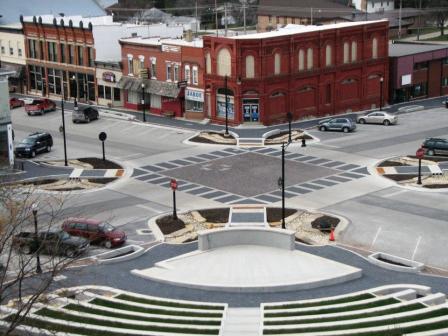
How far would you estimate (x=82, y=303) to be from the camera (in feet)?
109

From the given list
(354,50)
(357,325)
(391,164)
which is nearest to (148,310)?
(357,325)

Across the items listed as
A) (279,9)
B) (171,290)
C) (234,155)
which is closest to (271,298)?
(171,290)

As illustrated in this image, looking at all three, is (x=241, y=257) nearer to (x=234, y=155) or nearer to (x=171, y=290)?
(x=171, y=290)

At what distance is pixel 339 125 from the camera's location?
71000 mm

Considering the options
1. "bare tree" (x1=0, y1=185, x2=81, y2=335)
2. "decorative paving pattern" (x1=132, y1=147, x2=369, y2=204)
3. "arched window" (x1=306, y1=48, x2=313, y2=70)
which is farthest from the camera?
"arched window" (x1=306, y1=48, x2=313, y2=70)

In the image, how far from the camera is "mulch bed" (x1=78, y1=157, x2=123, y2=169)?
198 ft

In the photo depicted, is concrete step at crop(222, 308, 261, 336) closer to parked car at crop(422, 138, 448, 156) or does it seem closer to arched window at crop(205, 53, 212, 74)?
parked car at crop(422, 138, 448, 156)

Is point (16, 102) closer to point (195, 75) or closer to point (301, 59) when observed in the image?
point (195, 75)

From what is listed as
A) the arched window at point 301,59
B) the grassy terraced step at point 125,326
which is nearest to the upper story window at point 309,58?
the arched window at point 301,59

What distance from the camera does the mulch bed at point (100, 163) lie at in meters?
60.3

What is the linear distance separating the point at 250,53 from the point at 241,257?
3608 cm

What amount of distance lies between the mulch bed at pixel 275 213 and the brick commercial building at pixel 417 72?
40015 mm

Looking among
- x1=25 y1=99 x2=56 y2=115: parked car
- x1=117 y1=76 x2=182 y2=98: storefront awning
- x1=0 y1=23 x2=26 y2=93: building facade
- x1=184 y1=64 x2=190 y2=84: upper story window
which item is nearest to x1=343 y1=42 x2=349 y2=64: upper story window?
x1=184 y1=64 x2=190 y2=84: upper story window

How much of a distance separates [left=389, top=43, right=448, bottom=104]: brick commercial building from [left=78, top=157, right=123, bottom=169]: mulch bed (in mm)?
35791
